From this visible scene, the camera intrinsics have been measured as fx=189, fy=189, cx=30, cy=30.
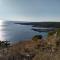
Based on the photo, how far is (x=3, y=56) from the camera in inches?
82.7

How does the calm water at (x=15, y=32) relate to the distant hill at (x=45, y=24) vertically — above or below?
below

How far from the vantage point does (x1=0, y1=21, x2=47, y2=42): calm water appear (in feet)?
6.93

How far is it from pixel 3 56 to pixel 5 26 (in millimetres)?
335

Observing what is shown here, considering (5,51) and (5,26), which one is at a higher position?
(5,26)

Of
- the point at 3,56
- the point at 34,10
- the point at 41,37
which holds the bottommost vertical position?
the point at 3,56

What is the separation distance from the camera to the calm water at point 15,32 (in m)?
2.11

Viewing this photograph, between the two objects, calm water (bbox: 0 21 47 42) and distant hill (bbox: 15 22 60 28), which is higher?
distant hill (bbox: 15 22 60 28)

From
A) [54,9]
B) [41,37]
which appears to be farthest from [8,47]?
[54,9]

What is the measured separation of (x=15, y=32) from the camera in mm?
2133

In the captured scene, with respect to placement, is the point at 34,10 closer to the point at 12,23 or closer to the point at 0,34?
the point at 12,23

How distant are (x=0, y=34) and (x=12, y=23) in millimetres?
184

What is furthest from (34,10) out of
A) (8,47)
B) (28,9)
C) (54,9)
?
(8,47)

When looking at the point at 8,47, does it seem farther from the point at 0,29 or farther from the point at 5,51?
the point at 0,29

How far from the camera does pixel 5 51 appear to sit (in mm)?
2090
